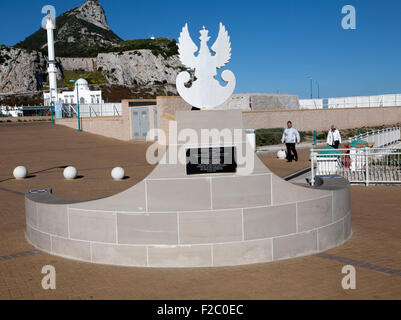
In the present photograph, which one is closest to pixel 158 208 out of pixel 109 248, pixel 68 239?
pixel 109 248

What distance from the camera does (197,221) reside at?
22.8 feet

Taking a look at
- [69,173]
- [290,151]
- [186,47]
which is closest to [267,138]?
[290,151]

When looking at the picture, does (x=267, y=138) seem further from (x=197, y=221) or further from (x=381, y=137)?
(x=197, y=221)

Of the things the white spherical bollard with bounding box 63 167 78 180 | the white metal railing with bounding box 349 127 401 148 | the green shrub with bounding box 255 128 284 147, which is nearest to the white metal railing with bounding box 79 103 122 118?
the green shrub with bounding box 255 128 284 147

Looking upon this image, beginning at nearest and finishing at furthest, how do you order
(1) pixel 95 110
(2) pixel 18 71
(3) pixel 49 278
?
(3) pixel 49 278
(1) pixel 95 110
(2) pixel 18 71

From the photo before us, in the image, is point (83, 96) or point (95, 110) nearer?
point (95, 110)

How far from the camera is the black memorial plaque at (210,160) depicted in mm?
7391

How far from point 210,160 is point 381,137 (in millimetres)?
19106

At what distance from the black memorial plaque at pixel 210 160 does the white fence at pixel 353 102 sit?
1834 inches

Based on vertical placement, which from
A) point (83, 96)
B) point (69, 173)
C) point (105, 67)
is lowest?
point (69, 173)

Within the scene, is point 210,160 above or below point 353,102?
below

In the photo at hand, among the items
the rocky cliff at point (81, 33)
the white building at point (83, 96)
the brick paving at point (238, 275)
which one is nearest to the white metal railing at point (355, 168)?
the brick paving at point (238, 275)

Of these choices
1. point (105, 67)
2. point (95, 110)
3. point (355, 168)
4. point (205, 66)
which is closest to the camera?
point (205, 66)
